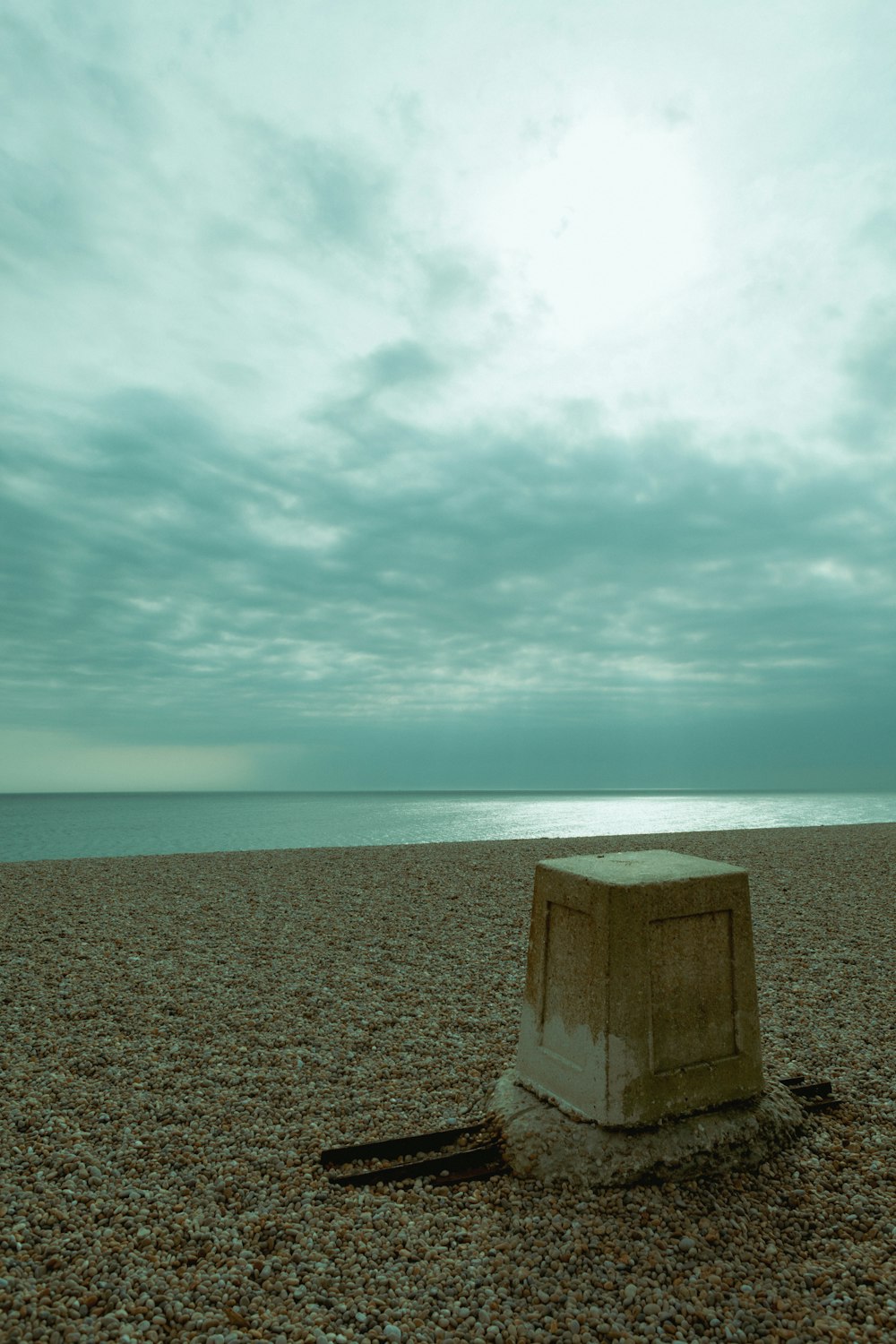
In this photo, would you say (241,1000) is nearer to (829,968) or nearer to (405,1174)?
(405,1174)

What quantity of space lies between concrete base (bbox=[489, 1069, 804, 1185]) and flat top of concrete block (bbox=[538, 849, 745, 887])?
1241mm

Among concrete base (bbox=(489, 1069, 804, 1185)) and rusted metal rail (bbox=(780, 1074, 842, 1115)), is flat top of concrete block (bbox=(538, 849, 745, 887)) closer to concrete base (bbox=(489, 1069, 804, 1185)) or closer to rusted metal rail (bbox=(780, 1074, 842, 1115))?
concrete base (bbox=(489, 1069, 804, 1185))

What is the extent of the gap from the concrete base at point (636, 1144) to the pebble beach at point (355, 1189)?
0.32ft

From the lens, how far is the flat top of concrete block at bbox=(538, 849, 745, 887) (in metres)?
3.99

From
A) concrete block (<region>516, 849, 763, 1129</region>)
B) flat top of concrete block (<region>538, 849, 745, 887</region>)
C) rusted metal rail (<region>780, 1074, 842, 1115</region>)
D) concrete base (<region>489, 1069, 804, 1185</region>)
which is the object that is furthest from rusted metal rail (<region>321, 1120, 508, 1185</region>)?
rusted metal rail (<region>780, 1074, 842, 1115</region>)

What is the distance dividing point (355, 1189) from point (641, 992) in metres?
1.74

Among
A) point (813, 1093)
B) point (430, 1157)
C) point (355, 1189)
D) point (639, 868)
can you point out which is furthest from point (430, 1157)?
point (813, 1093)

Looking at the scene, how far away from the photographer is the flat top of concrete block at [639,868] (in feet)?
13.1

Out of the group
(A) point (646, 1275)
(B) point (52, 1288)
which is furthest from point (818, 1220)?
(B) point (52, 1288)

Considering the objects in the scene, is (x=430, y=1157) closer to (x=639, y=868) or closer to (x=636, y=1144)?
(x=636, y=1144)

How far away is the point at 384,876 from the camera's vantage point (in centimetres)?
1345

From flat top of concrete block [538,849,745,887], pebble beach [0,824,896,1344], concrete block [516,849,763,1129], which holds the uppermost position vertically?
flat top of concrete block [538,849,745,887]

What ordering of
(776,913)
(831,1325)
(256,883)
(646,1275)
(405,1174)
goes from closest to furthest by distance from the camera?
(831,1325) < (646,1275) < (405,1174) < (776,913) < (256,883)

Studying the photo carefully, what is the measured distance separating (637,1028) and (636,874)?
74 centimetres
